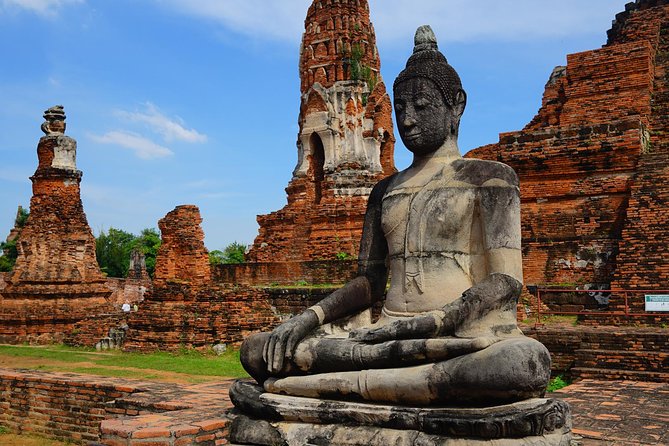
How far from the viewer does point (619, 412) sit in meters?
5.65

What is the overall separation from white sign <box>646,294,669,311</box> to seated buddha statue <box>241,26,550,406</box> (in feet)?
20.1

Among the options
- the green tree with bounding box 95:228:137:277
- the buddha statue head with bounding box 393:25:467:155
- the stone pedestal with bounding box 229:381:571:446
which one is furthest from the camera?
the green tree with bounding box 95:228:137:277

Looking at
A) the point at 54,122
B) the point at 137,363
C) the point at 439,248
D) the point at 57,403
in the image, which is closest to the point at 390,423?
the point at 439,248

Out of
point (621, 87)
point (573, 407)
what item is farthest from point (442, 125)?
point (621, 87)

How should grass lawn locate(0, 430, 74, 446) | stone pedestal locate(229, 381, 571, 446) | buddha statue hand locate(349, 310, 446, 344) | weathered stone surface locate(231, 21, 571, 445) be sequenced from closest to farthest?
stone pedestal locate(229, 381, 571, 446)
weathered stone surface locate(231, 21, 571, 445)
buddha statue hand locate(349, 310, 446, 344)
grass lawn locate(0, 430, 74, 446)

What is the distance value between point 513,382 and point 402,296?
1.12m

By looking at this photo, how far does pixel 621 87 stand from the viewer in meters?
15.9

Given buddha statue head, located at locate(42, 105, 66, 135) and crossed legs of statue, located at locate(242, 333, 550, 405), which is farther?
buddha statue head, located at locate(42, 105, 66, 135)

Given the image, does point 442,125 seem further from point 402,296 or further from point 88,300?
point 88,300

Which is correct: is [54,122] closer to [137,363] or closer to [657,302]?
[137,363]

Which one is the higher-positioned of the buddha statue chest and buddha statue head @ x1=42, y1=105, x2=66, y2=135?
buddha statue head @ x1=42, y1=105, x2=66, y2=135

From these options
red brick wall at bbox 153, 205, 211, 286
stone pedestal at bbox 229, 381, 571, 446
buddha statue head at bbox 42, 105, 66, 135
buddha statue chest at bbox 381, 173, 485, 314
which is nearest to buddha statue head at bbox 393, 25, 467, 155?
buddha statue chest at bbox 381, 173, 485, 314

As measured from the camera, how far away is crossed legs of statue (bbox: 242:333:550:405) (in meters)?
3.55

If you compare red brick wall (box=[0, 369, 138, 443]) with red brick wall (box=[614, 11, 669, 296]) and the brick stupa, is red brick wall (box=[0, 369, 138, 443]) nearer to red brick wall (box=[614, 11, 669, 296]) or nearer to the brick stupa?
red brick wall (box=[614, 11, 669, 296])
